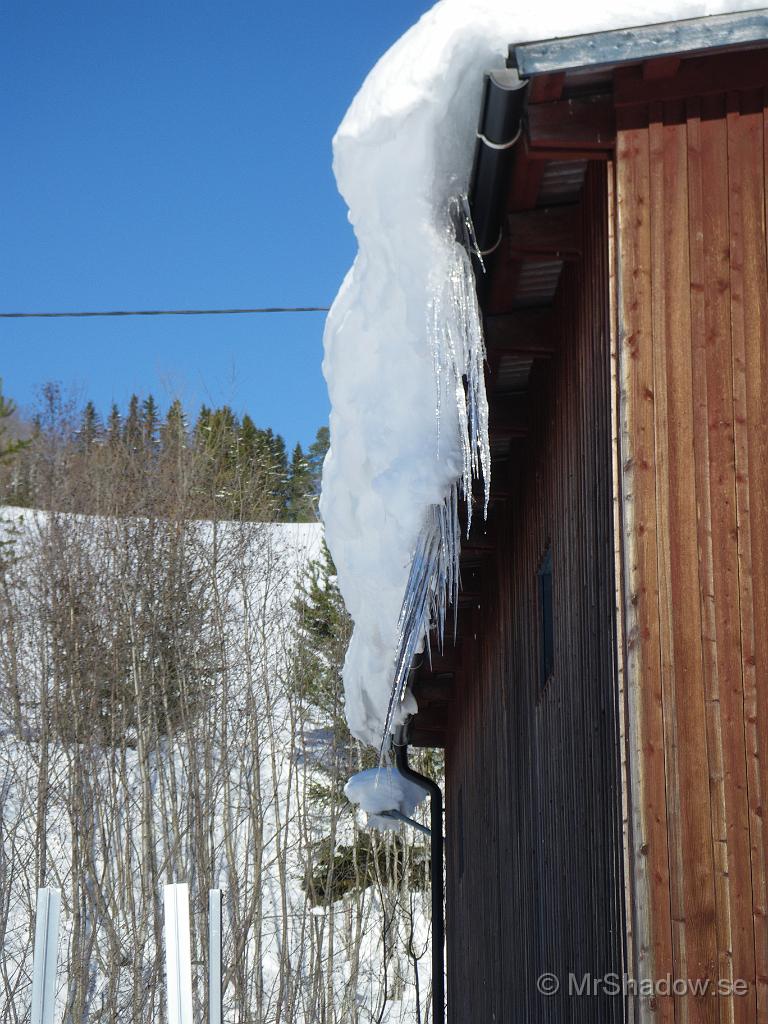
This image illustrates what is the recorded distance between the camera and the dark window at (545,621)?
526cm

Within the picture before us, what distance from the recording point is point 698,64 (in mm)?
3836

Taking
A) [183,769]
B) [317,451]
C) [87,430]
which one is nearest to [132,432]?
[87,430]

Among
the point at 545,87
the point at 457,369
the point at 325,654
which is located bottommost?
the point at 457,369

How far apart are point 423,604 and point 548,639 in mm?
720

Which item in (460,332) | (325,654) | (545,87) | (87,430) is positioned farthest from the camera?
(87,430)

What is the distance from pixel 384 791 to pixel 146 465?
67.4 feet

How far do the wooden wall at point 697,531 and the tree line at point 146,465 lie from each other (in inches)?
955

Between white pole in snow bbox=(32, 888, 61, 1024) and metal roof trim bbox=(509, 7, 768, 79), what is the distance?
316 centimetres

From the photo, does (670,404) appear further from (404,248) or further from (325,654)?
(325,654)

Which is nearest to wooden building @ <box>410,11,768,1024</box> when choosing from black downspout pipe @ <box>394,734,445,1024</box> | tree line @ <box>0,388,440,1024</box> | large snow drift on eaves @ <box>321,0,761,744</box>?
large snow drift on eaves @ <box>321,0,761,744</box>

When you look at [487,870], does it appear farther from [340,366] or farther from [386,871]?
[386,871]

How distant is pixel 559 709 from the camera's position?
4.87 metres

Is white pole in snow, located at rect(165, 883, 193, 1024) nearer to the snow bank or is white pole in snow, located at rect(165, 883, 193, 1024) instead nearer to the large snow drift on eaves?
the large snow drift on eaves

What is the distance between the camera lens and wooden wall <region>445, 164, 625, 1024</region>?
396 cm
